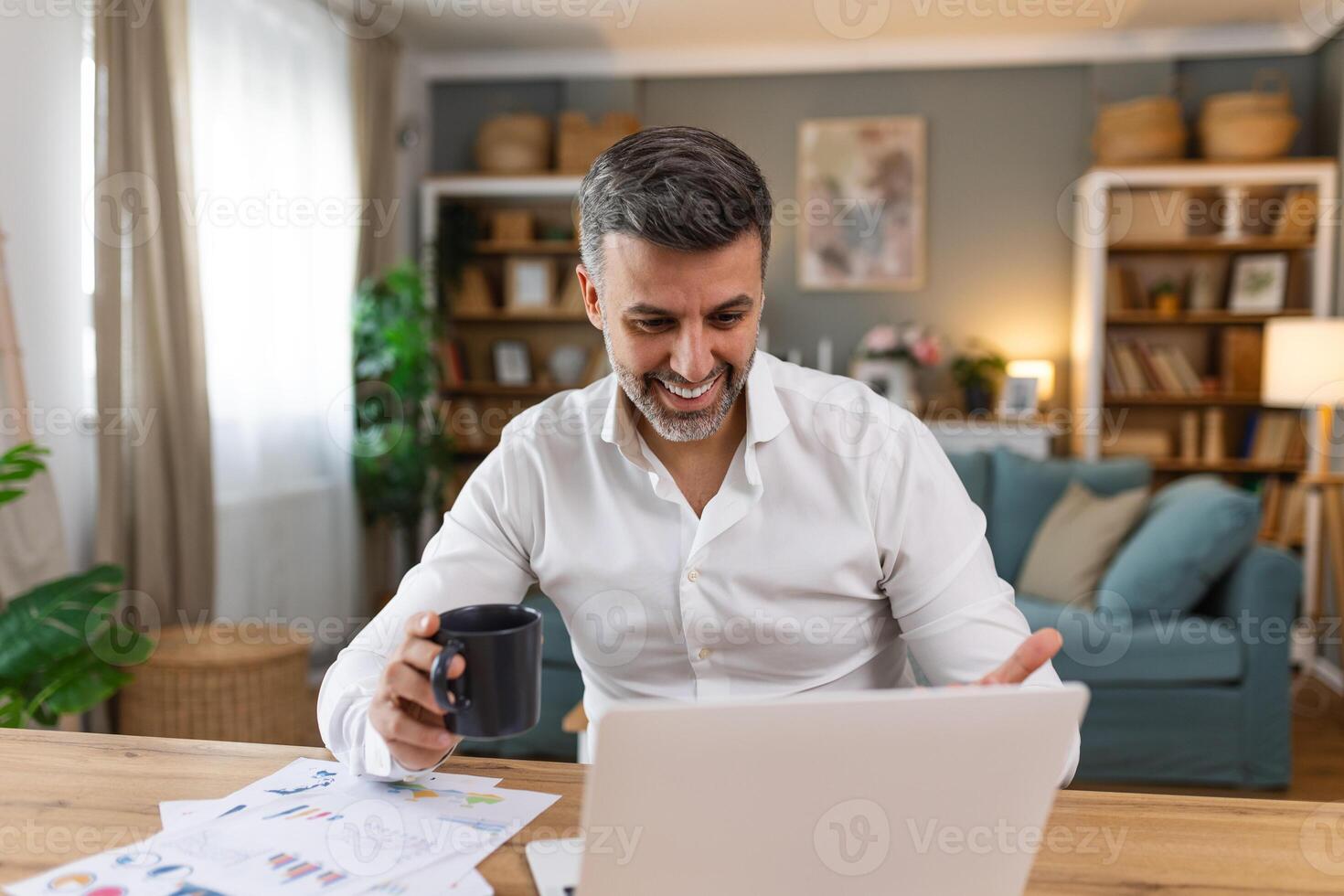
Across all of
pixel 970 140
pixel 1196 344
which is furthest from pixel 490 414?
pixel 1196 344

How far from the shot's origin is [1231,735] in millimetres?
3156

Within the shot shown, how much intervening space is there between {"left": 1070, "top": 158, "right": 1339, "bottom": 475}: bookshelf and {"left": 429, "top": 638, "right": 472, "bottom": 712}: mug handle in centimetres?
472

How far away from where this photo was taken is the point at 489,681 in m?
0.82

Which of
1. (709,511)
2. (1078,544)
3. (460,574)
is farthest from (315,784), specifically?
(1078,544)

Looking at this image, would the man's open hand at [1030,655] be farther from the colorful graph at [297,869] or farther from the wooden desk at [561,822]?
the colorful graph at [297,869]

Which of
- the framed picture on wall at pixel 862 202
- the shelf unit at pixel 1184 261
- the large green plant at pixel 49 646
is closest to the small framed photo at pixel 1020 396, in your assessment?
→ the shelf unit at pixel 1184 261

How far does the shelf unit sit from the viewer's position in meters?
4.88

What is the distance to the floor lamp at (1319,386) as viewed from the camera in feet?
12.9

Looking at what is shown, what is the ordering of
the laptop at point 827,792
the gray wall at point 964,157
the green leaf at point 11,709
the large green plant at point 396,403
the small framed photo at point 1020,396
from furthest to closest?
the gray wall at point 964,157 → the small framed photo at point 1020,396 → the large green plant at point 396,403 → the green leaf at point 11,709 → the laptop at point 827,792

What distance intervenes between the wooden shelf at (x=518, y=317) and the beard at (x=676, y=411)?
416 cm

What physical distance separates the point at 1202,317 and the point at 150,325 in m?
4.32

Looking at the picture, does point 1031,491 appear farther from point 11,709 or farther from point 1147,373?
point 11,709

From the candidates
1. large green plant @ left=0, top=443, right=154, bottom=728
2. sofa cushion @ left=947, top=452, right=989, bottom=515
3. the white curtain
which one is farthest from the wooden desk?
sofa cushion @ left=947, top=452, right=989, bottom=515

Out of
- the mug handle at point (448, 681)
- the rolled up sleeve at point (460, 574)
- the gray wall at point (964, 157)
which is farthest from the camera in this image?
the gray wall at point (964, 157)
